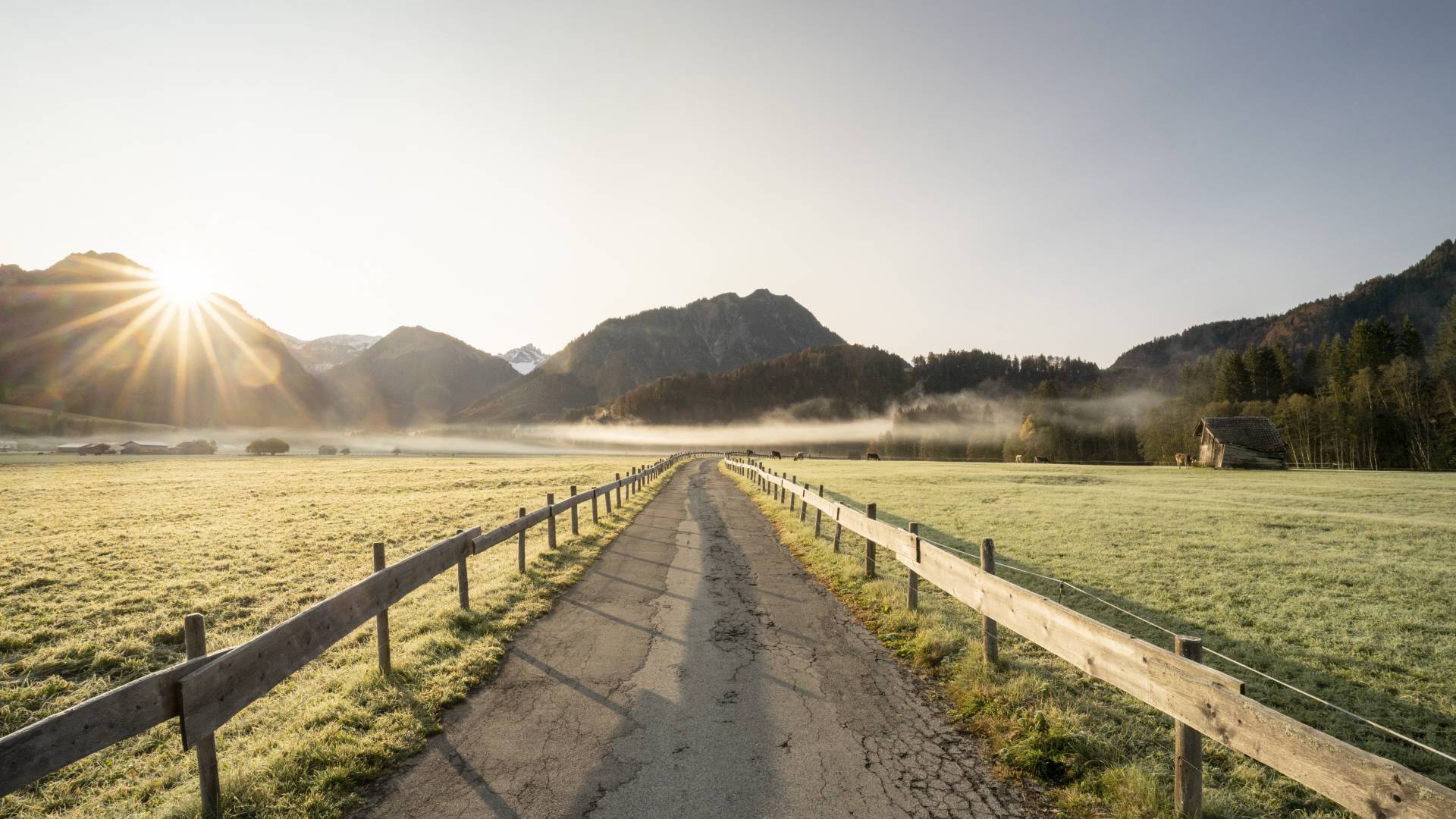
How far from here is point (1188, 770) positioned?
3.91 metres

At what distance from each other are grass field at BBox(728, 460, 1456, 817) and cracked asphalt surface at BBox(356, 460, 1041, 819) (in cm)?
71

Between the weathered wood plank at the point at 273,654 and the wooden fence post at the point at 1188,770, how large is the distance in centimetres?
648

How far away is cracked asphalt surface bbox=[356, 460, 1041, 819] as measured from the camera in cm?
405

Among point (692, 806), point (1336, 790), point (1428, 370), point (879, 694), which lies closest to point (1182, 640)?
point (1336, 790)

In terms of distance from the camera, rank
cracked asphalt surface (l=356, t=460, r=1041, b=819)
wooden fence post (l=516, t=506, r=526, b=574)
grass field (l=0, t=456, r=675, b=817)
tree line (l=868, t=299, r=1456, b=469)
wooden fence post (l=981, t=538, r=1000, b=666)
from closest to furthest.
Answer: cracked asphalt surface (l=356, t=460, r=1041, b=819) → grass field (l=0, t=456, r=675, b=817) → wooden fence post (l=981, t=538, r=1000, b=666) → wooden fence post (l=516, t=506, r=526, b=574) → tree line (l=868, t=299, r=1456, b=469)

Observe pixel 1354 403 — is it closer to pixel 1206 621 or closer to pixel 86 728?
pixel 1206 621

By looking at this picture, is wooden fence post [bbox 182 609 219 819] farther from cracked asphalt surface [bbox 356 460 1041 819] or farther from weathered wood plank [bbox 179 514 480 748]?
cracked asphalt surface [bbox 356 460 1041 819]

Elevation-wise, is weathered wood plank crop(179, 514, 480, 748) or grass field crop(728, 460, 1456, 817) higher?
weathered wood plank crop(179, 514, 480, 748)

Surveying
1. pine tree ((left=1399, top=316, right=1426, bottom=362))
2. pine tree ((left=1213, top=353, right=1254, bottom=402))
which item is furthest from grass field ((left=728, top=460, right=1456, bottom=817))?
pine tree ((left=1213, top=353, right=1254, bottom=402))

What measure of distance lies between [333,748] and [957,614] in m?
7.97

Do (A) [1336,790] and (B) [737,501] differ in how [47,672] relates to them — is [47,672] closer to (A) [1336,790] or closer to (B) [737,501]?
(A) [1336,790]

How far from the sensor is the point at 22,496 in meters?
24.8

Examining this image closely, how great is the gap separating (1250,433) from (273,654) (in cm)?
7057

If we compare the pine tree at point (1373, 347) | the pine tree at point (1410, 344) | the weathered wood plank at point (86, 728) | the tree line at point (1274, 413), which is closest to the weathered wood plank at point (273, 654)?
the weathered wood plank at point (86, 728)
